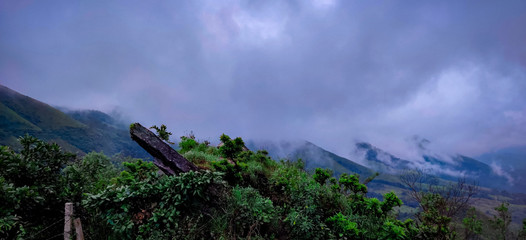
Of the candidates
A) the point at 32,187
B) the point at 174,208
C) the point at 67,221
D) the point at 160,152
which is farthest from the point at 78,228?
the point at 160,152

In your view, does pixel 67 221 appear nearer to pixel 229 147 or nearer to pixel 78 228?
pixel 78 228

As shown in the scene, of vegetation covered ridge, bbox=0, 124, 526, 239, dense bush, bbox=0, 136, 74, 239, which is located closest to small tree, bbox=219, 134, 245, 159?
vegetation covered ridge, bbox=0, 124, 526, 239

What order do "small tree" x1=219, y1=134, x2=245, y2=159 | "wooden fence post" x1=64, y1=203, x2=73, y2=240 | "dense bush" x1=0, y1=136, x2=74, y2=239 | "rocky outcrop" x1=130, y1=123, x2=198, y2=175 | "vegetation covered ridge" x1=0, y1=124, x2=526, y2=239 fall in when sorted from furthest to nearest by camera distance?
1. "small tree" x1=219, y1=134, x2=245, y2=159
2. "rocky outcrop" x1=130, y1=123, x2=198, y2=175
3. "vegetation covered ridge" x1=0, y1=124, x2=526, y2=239
4. "wooden fence post" x1=64, y1=203, x2=73, y2=240
5. "dense bush" x1=0, y1=136, x2=74, y2=239

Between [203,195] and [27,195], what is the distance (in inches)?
144

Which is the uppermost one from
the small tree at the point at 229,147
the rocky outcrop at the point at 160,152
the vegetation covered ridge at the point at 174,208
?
the small tree at the point at 229,147

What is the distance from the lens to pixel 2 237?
4.97 m

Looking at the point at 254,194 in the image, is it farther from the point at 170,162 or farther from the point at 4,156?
the point at 4,156

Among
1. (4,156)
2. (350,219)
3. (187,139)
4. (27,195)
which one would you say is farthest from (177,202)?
(187,139)

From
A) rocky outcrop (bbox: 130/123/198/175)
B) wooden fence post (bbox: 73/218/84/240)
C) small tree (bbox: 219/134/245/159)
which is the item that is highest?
small tree (bbox: 219/134/245/159)

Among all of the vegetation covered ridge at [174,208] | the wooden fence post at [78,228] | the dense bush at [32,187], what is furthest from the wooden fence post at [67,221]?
the dense bush at [32,187]

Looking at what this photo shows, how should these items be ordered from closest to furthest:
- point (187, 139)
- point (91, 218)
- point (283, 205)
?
1. point (91, 218)
2. point (283, 205)
3. point (187, 139)

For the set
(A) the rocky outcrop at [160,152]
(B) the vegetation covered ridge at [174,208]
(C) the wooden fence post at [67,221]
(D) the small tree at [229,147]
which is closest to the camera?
(C) the wooden fence post at [67,221]

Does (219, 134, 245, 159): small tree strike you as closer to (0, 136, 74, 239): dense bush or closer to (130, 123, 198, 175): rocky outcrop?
(130, 123, 198, 175): rocky outcrop

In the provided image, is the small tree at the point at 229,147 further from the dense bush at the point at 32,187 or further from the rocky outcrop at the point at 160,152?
A: the dense bush at the point at 32,187
